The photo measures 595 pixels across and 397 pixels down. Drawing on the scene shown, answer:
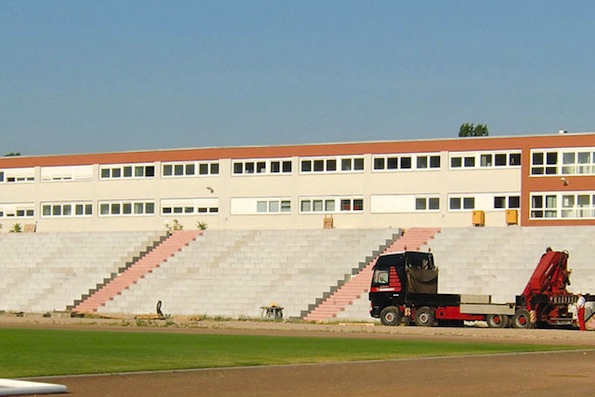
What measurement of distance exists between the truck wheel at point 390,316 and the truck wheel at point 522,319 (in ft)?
18.5

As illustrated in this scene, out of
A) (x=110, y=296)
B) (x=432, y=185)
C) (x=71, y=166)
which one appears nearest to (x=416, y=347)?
(x=110, y=296)

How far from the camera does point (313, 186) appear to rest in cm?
8350

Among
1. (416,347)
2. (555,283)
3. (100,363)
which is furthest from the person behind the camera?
(555,283)

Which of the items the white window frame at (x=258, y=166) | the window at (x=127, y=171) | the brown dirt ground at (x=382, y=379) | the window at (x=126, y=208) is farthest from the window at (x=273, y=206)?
the brown dirt ground at (x=382, y=379)

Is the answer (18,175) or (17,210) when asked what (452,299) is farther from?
(18,175)

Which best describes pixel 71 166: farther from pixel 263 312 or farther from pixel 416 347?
pixel 416 347

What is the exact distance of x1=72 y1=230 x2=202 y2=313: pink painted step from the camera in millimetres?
70500

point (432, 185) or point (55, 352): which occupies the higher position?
point (432, 185)

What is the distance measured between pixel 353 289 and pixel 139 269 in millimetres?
16292

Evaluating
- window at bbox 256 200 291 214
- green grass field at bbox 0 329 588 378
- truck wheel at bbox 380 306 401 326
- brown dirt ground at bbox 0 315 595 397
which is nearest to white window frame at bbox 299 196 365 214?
window at bbox 256 200 291 214

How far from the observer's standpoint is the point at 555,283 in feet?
180

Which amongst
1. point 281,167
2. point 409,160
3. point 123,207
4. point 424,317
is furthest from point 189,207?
point 424,317

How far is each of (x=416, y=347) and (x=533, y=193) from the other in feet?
133

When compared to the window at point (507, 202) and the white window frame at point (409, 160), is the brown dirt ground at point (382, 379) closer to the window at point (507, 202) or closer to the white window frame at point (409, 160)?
the window at point (507, 202)
